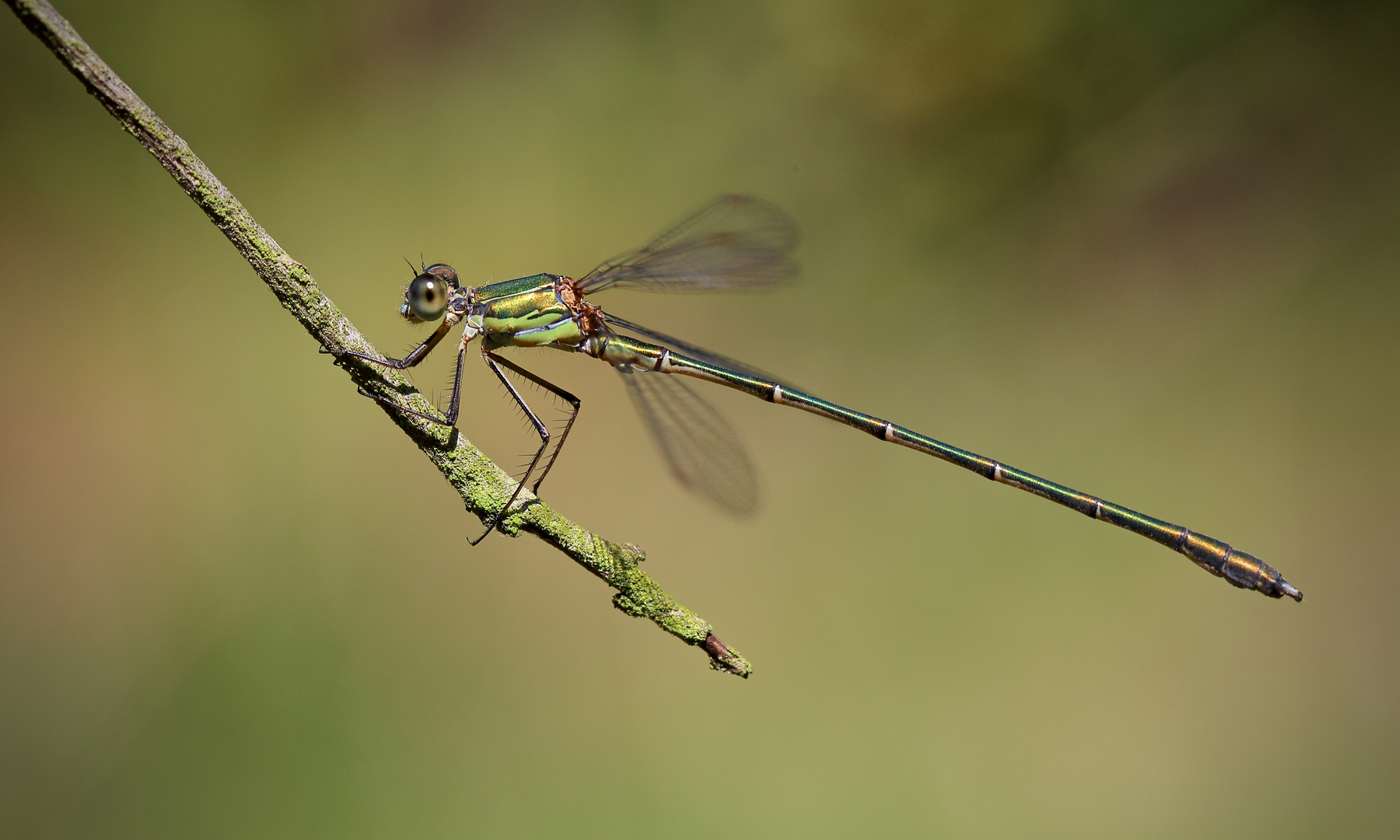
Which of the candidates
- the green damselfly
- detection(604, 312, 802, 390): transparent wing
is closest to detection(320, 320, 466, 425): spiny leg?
the green damselfly

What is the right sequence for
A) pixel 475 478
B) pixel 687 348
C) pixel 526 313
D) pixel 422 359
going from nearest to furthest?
pixel 475 478
pixel 422 359
pixel 526 313
pixel 687 348

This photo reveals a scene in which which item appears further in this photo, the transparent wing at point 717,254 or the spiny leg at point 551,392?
the transparent wing at point 717,254

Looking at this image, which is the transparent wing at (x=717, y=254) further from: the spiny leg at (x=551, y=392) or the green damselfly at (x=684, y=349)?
the spiny leg at (x=551, y=392)

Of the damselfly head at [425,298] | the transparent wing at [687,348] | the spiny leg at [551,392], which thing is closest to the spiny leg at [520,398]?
the spiny leg at [551,392]

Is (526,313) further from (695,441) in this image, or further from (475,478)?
(475,478)

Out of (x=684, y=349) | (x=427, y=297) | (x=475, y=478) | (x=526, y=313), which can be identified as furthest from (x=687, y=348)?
(x=475, y=478)

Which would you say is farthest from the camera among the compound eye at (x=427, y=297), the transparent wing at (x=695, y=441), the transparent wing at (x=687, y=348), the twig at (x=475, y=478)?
the transparent wing at (x=687, y=348)

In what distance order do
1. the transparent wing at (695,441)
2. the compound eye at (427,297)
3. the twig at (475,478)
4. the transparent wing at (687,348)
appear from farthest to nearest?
the transparent wing at (687,348) < the transparent wing at (695,441) < the compound eye at (427,297) < the twig at (475,478)

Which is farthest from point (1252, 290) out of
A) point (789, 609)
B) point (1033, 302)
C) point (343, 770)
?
point (343, 770)
